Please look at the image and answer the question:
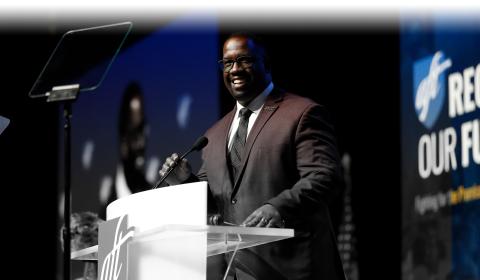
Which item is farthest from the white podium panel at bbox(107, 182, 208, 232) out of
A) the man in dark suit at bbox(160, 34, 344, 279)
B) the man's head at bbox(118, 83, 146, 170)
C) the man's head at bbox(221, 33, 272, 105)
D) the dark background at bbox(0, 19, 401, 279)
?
the man's head at bbox(118, 83, 146, 170)

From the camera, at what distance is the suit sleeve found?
9.11 ft

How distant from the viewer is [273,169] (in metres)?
2.96

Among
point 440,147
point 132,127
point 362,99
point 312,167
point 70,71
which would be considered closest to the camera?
point 312,167

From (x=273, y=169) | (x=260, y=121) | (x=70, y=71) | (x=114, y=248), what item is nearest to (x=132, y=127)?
(x=70, y=71)

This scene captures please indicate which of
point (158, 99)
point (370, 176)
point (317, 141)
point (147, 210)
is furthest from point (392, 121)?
point (147, 210)

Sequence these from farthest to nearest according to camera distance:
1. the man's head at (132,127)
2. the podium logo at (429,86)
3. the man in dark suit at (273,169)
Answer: the man's head at (132,127) < the podium logo at (429,86) < the man in dark suit at (273,169)

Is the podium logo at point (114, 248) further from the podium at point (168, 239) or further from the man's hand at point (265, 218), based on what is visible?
the man's hand at point (265, 218)

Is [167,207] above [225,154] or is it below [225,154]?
below

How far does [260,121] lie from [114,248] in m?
0.72

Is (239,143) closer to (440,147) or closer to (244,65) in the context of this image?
(244,65)

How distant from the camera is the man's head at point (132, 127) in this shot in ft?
20.0

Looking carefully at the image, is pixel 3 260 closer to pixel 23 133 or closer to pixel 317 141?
pixel 23 133

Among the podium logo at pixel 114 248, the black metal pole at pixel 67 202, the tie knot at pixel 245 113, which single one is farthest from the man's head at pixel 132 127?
the podium logo at pixel 114 248

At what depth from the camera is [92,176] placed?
21.5 feet
